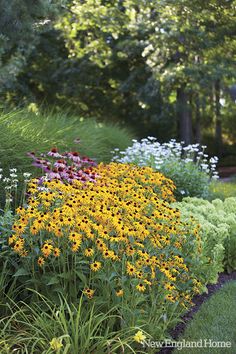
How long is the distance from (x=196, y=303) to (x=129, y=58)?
1491 centimetres

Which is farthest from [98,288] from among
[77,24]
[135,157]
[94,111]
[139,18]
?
[94,111]

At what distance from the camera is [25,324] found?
3643 mm

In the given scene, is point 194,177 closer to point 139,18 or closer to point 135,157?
point 135,157

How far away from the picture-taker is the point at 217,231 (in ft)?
17.5

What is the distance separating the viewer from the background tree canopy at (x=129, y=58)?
34.3 feet

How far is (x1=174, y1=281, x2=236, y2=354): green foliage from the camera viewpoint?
3809 millimetres

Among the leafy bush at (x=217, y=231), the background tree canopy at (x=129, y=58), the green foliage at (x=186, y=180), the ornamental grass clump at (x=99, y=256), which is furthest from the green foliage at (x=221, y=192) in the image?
the ornamental grass clump at (x=99, y=256)

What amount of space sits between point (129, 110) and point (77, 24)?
328 inches

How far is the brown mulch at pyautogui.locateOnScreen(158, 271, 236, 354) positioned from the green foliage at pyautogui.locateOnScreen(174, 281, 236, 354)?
6 cm

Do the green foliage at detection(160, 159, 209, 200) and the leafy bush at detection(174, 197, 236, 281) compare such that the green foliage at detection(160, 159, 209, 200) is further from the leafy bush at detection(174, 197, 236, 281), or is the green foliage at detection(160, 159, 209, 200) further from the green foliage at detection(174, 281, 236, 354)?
the green foliage at detection(174, 281, 236, 354)

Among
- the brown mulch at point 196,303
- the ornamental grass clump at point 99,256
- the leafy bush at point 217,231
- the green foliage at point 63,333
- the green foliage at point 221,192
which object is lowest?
the green foliage at point 221,192

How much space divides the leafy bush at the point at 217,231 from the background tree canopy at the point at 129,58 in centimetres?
389

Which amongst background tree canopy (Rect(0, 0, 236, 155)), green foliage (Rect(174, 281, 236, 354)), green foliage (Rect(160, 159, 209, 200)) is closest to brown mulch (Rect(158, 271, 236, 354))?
green foliage (Rect(174, 281, 236, 354))

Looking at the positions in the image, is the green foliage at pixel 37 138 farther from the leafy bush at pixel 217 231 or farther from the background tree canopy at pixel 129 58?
the leafy bush at pixel 217 231
